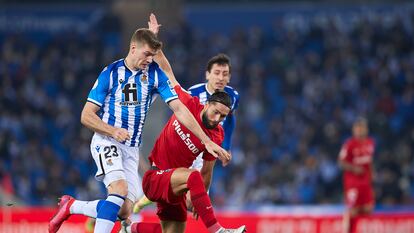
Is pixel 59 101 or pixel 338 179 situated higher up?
pixel 59 101

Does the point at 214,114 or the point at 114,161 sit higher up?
the point at 214,114

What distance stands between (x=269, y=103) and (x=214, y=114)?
60.6ft

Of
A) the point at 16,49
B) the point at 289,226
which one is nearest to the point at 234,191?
the point at 289,226

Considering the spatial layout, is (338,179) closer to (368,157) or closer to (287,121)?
(287,121)

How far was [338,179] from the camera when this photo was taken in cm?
2312

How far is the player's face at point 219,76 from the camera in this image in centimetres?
1017

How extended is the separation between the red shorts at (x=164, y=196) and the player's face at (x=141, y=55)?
1.06 metres

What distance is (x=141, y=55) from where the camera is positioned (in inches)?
340

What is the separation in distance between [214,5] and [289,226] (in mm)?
16483

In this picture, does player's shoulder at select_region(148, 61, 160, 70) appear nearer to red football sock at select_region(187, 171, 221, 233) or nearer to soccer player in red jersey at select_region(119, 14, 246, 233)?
soccer player in red jersey at select_region(119, 14, 246, 233)

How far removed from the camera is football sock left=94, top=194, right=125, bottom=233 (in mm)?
8312

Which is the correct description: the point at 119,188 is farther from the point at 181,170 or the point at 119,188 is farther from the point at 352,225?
the point at 352,225

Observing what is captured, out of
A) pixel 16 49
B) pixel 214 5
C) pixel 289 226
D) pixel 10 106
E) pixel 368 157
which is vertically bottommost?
pixel 289 226

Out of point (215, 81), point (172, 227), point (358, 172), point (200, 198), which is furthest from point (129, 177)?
point (358, 172)
